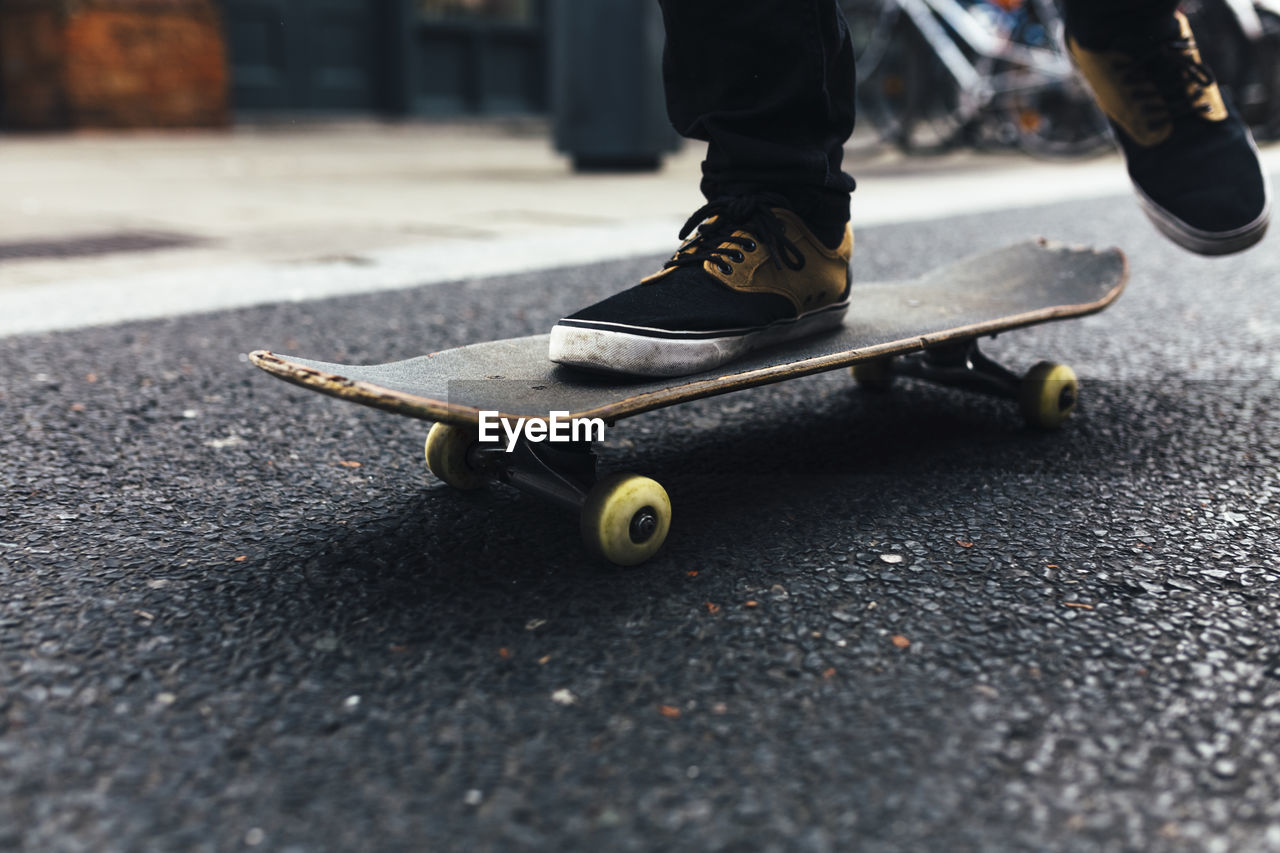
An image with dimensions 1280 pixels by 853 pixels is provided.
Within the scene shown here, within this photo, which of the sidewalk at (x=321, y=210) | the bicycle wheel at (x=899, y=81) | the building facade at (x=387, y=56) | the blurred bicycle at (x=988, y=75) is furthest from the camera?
the building facade at (x=387, y=56)

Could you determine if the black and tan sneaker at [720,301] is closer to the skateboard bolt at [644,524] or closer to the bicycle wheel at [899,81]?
the skateboard bolt at [644,524]

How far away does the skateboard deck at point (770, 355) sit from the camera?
1101 mm

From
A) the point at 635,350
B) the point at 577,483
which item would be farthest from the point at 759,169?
the point at 577,483

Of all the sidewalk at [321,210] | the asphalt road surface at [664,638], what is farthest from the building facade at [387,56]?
the asphalt road surface at [664,638]

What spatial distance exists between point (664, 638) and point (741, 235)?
0.57m

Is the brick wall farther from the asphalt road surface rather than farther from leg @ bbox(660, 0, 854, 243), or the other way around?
leg @ bbox(660, 0, 854, 243)

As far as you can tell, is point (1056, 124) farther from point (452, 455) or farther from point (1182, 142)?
point (452, 455)

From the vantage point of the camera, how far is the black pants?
53.7 inches

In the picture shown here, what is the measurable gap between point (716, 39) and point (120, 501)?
2.83 ft

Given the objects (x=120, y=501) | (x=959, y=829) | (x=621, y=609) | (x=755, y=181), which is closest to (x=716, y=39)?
(x=755, y=181)

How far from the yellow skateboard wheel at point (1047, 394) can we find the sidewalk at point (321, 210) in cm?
163

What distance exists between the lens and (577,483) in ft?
3.87

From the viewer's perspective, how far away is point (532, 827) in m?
0.73

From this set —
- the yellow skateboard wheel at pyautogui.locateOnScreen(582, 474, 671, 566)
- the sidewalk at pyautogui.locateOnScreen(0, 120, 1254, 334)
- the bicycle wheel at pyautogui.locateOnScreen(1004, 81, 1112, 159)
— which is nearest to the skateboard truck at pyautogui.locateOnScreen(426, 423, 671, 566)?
the yellow skateboard wheel at pyautogui.locateOnScreen(582, 474, 671, 566)
